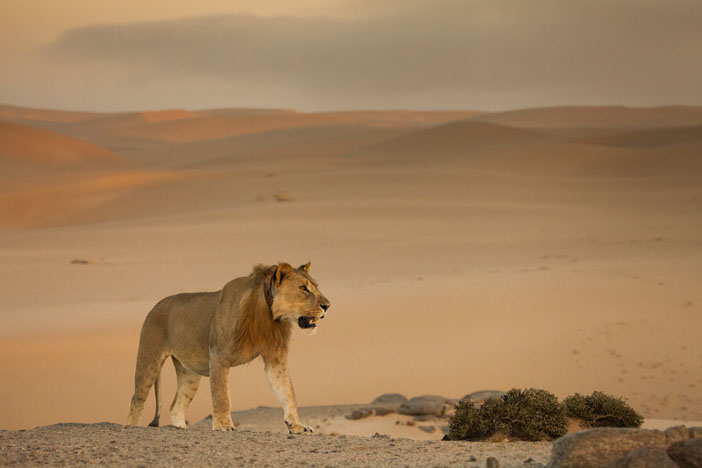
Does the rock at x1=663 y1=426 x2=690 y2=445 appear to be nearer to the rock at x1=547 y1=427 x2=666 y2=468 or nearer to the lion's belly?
the rock at x1=547 y1=427 x2=666 y2=468

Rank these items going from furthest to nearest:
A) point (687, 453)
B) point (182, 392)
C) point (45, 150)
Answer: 1. point (45, 150)
2. point (182, 392)
3. point (687, 453)

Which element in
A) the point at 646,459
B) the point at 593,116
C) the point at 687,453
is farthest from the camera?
the point at 593,116

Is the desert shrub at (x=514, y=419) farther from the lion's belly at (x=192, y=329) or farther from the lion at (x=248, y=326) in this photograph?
the lion's belly at (x=192, y=329)

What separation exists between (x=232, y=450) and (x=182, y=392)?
2384mm

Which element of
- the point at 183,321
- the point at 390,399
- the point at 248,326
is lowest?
the point at 390,399

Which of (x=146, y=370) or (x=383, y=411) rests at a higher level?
(x=146, y=370)

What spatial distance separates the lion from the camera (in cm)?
888

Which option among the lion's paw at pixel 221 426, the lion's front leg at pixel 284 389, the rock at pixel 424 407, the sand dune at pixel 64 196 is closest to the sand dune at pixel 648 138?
the sand dune at pixel 64 196

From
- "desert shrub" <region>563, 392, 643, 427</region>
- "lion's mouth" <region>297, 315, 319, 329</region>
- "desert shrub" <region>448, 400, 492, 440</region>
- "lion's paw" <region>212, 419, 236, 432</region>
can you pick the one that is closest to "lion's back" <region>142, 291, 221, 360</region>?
Result: "lion's paw" <region>212, 419, 236, 432</region>

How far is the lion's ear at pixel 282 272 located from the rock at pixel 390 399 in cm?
743

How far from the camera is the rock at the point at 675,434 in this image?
6.92 metres

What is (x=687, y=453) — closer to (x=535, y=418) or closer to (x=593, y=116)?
(x=535, y=418)

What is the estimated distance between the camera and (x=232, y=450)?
816cm

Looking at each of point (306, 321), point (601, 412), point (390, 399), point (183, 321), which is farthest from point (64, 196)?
point (306, 321)
